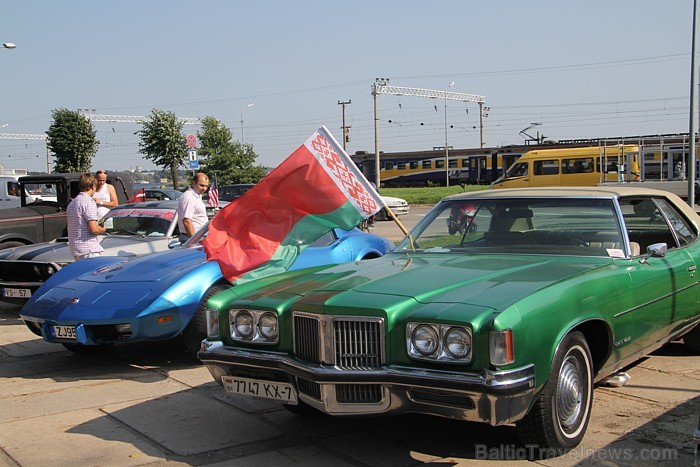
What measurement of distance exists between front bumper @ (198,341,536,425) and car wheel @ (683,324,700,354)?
130 inches

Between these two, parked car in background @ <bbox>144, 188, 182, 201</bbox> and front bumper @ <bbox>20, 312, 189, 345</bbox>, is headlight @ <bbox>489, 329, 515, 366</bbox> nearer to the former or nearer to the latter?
front bumper @ <bbox>20, 312, 189, 345</bbox>

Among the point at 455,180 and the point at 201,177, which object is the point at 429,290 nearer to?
the point at 201,177

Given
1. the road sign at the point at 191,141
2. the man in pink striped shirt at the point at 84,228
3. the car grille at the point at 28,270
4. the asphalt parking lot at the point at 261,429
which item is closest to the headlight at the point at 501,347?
the asphalt parking lot at the point at 261,429

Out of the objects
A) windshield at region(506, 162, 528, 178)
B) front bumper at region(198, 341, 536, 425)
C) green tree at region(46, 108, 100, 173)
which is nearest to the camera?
front bumper at region(198, 341, 536, 425)

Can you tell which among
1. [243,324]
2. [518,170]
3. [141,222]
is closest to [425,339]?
[243,324]

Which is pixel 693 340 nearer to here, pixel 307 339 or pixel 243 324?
pixel 307 339

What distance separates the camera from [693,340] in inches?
249

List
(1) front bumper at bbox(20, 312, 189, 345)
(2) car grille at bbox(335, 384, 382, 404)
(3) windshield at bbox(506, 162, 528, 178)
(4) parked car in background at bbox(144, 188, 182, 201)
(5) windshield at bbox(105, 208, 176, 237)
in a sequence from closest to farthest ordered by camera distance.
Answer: (2) car grille at bbox(335, 384, 382, 404), (1) front bumper at bbox(20, 312, 189, 345), (5) windshield at bbox(105, 208, 176, 237), (4) parked car in background at bbox(144, 188, 182, 201), (3) windshield at bbox(506, 162, 528, 178)

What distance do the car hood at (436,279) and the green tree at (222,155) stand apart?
39.5 metres

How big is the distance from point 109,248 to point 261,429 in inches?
188

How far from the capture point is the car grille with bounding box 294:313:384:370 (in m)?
3.82

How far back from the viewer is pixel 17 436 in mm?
4730

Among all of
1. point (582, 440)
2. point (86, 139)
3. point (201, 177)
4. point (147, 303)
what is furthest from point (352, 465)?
point (86, 139)

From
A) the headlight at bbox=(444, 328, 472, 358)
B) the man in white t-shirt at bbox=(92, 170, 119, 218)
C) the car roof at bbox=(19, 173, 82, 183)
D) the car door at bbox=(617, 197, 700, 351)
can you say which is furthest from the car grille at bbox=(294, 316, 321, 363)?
the car roof at bbox=(19, 173, 82, 183)
